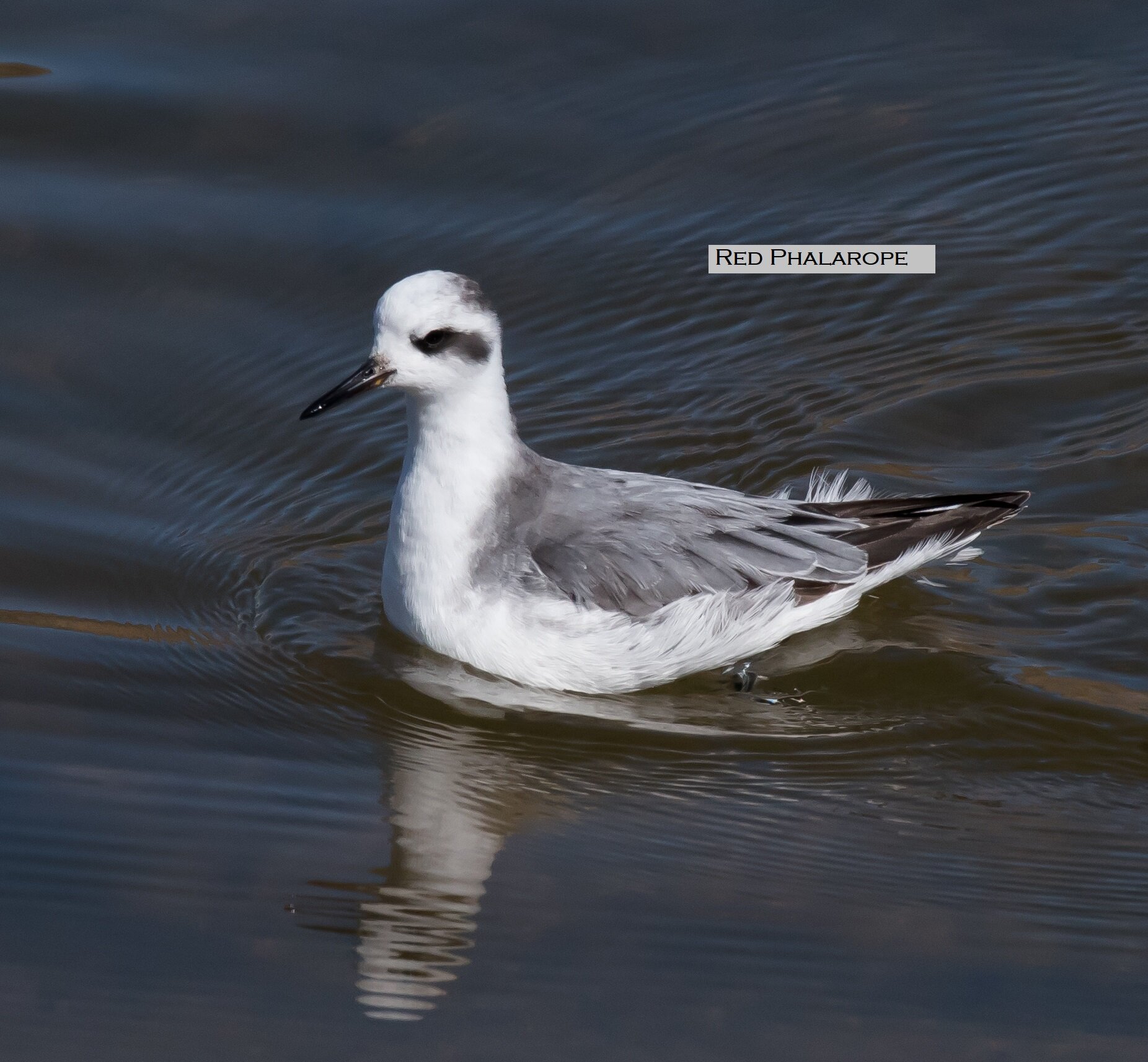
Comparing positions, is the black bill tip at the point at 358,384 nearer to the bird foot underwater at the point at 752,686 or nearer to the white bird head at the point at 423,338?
the white bird head at the point at 423,338

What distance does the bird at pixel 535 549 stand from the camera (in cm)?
644

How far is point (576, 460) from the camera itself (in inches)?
330

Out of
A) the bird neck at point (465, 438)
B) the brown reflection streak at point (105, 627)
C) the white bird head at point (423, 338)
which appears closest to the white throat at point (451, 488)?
the bird neck at point (465, 438)

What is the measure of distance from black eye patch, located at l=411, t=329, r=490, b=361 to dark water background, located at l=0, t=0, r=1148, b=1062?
1321 mm

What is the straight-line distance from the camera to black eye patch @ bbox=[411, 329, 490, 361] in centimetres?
637

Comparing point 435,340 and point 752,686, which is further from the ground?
point 435,340

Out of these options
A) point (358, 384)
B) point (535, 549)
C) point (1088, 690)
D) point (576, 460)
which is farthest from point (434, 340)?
point (1088, 690)

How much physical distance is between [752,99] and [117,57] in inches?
167

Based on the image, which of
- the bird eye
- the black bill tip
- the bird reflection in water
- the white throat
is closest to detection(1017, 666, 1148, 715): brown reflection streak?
the bird reflection in water

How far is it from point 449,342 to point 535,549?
895 millimetres

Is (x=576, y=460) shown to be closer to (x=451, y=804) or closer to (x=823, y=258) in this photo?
(x=823, y=258)

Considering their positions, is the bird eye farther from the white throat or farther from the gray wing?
the gray wing

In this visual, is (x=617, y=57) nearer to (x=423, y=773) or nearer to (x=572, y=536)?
(x=572, y=536)

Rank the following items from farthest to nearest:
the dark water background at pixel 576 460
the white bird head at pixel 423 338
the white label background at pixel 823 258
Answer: the white label background at pixel 823 258
the white bird head at pixel 423 338
the dark water background at pixel 576 460
